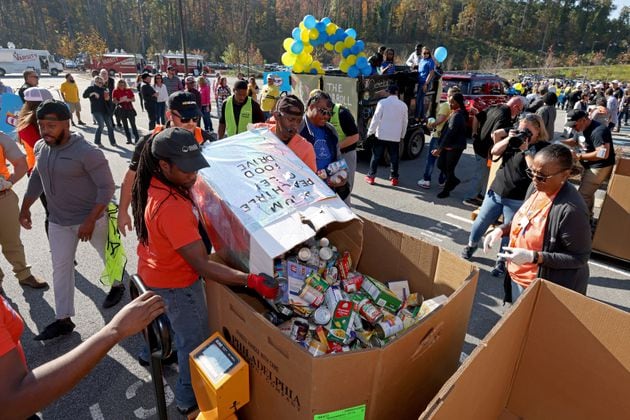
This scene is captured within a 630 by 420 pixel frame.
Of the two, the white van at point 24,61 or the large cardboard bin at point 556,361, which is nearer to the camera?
the large cardboard bin at point 556,361

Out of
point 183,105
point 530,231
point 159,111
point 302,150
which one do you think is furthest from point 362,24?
point 530,231

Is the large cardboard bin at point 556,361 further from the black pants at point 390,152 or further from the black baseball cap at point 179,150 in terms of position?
the black pants at point 390,152

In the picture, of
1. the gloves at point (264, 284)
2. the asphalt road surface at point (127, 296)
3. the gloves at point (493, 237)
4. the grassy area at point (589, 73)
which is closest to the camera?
the gloves at point (264, 284)

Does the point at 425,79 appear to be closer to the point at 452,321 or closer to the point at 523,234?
the point at 523,234

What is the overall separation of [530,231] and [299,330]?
1687 mm

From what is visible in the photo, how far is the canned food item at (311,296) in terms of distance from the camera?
200cm

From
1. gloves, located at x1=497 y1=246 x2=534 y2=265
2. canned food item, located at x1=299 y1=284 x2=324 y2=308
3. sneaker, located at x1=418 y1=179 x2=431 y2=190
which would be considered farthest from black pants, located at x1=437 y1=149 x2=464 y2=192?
canned food item, located at x1=299 y1=284 x2=324 y2=308

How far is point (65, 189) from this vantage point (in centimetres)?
297

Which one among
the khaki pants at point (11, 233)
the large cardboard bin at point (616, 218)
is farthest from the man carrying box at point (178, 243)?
the large cardboard bin at point (616, 218)

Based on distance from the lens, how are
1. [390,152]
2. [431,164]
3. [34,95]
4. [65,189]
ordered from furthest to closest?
[431,164] < [390,152] < [34,95] < [65,189]

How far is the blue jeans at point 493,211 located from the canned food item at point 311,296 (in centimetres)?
280

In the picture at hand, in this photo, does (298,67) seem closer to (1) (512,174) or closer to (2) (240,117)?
(2) (240,117)

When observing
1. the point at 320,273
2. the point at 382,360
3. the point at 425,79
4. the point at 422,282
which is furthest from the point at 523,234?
the point at 425,79

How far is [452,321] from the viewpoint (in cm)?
183
